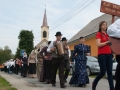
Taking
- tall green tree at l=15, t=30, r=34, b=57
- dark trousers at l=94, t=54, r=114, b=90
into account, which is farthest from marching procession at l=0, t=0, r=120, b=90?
tall green tree at l=15, t=30, r=34, b=57

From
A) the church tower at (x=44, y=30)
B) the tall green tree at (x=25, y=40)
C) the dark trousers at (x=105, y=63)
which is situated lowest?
the dark trousers at (x=105, y=63)

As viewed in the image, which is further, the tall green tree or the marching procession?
the tall green tree

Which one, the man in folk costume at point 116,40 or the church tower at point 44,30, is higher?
the church tower at point 44,30

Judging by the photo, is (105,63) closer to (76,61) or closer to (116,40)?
(116,40)

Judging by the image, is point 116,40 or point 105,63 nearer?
point 116,40

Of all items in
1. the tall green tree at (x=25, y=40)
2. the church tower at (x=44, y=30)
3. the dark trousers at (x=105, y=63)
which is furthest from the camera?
the church tower at (x=44, y=30)

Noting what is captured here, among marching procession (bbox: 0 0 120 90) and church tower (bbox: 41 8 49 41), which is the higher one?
church tower (bbox: 41 8 49 41)

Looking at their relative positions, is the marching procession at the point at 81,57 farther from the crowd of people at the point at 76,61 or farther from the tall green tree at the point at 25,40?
the tall green tree at the point at 25,40

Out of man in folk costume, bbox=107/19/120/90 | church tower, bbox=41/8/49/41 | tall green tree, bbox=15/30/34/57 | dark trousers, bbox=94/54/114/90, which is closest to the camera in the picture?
man in folk costume, bbox=107/19/120/90

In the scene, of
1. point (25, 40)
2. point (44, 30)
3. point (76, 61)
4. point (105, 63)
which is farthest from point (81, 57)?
point (44, 30)

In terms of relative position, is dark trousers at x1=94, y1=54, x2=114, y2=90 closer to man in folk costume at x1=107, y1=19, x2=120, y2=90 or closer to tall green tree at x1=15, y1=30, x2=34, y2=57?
man in folk costume at x1=107, y1=19, x2=120, y2=90

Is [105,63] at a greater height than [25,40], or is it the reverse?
[25,40]

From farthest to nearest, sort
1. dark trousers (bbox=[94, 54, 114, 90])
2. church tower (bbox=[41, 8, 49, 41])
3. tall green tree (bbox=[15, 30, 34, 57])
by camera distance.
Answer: church tower (bbox=[41, 8, 49, 41]) < tall green tree (bbox=[15, 30, 34, 57]) < dark trousers (bbox=[94, 54, 114, 90])

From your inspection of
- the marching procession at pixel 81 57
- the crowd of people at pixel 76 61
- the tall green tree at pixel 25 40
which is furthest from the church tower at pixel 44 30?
the crowd of people at pixel 76 61
